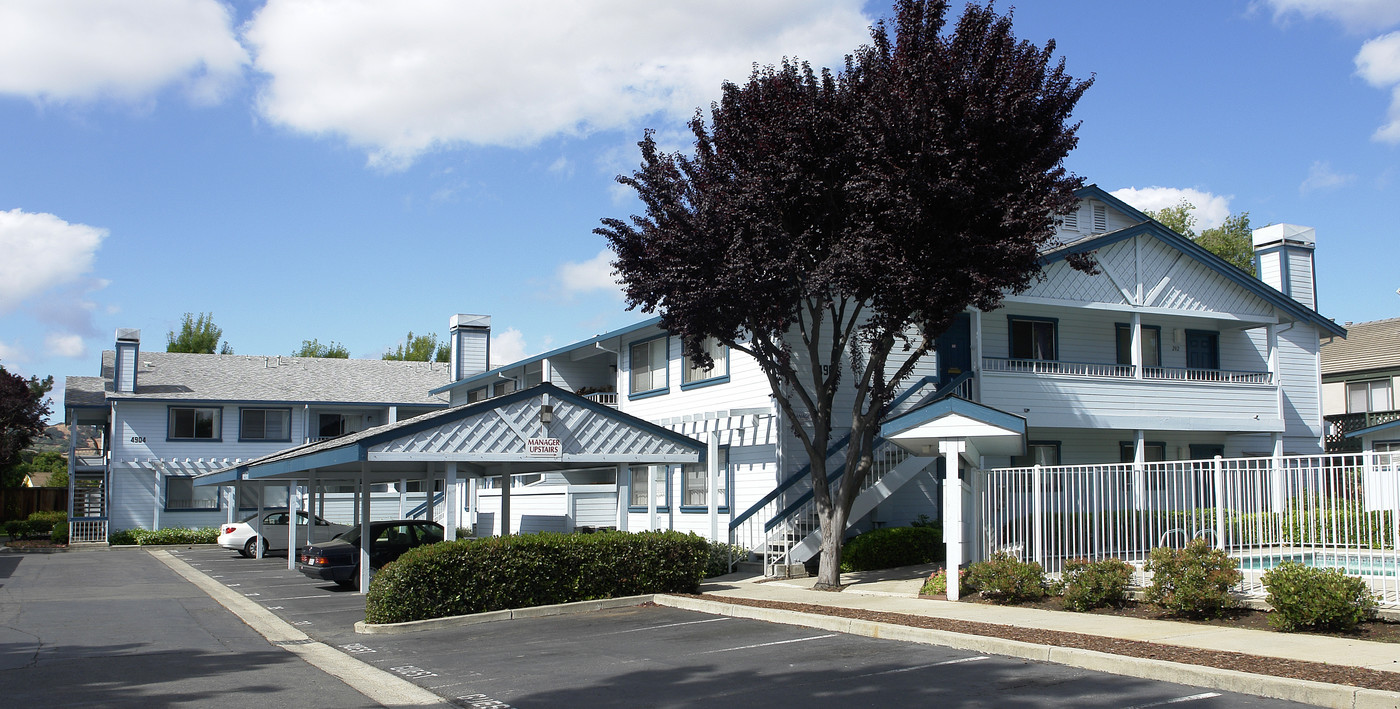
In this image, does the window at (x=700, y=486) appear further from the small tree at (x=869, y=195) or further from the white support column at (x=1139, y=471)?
the white support column at (x=1139, y=471)

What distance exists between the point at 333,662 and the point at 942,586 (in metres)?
8.61

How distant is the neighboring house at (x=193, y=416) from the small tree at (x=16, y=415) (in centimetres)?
430

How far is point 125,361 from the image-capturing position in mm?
39344

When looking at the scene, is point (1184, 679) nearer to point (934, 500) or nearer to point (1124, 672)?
point (1124, 672)

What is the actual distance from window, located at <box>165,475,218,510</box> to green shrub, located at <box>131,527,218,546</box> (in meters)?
1.07

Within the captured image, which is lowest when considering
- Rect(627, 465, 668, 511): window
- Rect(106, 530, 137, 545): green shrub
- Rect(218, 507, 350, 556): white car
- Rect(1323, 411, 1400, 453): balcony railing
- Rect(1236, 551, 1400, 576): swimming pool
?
Rect(106, 530, 137, 545): green shrub

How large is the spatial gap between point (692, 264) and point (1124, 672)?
9.51 metres

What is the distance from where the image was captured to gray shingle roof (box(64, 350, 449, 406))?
4125 cm

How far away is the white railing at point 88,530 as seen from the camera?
3819 centimetres

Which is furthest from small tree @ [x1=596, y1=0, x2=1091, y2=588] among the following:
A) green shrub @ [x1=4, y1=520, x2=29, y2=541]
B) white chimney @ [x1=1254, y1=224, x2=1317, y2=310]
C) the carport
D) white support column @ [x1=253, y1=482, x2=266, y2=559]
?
green shrub @ [x1=4, y1=520, x2=29, y2=541]

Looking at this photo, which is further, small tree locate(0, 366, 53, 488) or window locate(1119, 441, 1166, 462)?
small tree locate(0, 366, 53, 488)

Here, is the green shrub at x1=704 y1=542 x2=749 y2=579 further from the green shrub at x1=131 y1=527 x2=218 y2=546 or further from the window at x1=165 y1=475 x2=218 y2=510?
the window at x1=165 y1=475 x2=218 y2=510

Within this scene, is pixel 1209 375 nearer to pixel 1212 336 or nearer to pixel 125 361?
pixel 1212 336

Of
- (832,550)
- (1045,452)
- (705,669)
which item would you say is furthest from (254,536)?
(705,669)
